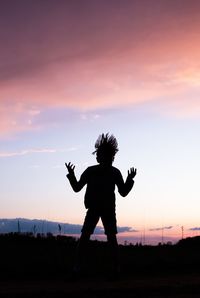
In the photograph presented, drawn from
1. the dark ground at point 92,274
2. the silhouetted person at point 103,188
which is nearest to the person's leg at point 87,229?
the silhouetted person at point 103,188

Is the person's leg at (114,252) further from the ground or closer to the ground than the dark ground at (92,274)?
further from the ground

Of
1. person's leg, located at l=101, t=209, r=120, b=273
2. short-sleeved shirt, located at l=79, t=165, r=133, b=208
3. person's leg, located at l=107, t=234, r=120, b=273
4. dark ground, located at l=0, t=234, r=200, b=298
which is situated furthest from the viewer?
short-sleeved shirt, located at l=79, t=165, r=133, b=208

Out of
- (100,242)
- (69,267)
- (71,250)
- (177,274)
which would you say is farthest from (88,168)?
(100,242)

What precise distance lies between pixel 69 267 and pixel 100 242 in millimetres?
6879

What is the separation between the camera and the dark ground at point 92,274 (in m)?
8.06

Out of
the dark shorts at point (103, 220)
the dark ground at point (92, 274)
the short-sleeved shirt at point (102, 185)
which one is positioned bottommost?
the dark ground at point (92, 274)

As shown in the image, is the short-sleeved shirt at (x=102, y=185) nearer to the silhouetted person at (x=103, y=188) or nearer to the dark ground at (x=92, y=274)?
the silhouetted person at (x=103, y=188)

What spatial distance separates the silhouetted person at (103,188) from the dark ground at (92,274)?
825 millimetres

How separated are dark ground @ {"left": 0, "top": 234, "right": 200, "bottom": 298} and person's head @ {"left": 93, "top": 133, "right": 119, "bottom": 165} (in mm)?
2240

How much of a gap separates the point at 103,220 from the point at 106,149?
1.38m

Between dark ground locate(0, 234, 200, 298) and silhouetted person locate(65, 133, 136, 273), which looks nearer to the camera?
dark ground locate(0, 234, 200, 298)

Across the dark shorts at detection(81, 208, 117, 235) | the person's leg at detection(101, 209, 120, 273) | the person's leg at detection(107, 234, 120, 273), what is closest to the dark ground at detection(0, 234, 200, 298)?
the person's leg at detection(107, 234, 120, 273)

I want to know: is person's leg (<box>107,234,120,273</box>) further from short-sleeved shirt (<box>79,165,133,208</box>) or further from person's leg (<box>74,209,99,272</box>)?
short-sleeved shirt (<box>79,165,133,208</box>)

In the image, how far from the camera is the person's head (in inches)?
404
